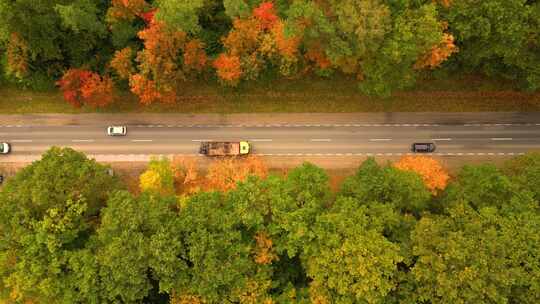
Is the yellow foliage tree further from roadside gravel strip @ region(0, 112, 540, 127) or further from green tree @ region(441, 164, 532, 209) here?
green tree @ region(441, 164, 532, 209)

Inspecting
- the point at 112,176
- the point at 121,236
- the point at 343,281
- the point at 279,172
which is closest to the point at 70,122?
the point at 112,176

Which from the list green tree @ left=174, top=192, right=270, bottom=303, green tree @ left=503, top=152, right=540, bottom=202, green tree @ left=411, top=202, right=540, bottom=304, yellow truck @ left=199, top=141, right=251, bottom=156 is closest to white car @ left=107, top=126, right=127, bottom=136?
yellow truck @ left=199, top=141, right=251, bottom=156

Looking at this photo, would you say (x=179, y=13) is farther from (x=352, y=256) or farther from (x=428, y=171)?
(x=428, y=171)

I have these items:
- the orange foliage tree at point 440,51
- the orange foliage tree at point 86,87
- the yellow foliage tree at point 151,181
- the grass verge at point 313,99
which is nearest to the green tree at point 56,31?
the orange foliage tree at point 86,87

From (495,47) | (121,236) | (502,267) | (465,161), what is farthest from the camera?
(465,161)

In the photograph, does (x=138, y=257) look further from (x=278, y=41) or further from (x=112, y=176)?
(x=278, y=41)

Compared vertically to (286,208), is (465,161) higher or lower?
higher

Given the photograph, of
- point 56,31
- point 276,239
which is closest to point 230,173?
point 276,239
